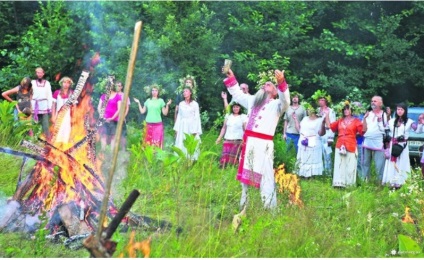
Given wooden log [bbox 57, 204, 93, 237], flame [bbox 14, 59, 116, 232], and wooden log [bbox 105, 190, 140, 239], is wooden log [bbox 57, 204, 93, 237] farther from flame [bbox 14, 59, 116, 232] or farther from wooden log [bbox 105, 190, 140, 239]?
wooden log [bbox 105, 190, 140, 239]

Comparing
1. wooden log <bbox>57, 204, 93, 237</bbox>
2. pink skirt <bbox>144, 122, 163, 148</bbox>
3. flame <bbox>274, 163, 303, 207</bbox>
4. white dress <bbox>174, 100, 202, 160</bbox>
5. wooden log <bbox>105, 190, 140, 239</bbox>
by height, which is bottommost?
wooden log <bbox>57, 204, 93, 237</bbox>

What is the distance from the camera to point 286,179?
8555 millimetres

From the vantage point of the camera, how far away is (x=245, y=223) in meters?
6.15

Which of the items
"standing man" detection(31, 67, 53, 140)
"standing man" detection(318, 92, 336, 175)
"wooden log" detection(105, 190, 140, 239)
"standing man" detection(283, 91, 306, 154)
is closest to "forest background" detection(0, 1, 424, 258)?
"standing man" detection(283, 91, 306, 154)

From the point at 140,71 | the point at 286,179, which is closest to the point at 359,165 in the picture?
the point at 286,179

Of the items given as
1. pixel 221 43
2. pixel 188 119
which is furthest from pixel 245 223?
pixel 221 43

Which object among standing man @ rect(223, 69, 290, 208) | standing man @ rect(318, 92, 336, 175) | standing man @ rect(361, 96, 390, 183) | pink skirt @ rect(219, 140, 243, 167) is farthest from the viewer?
standing man @ rect(318, 92, 336, 175)

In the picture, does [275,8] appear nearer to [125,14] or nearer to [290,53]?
[290,53]

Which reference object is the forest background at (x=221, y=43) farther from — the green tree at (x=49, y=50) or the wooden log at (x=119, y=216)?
the wooden log at (x=119, y=216)

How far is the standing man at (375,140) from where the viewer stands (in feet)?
39.7

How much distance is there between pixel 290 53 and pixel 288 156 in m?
8.71

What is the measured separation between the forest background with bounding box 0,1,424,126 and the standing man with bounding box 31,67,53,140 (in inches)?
149

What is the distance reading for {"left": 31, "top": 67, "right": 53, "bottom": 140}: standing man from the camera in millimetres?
13125

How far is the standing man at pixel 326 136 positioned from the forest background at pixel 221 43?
434cm
